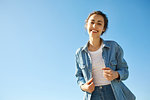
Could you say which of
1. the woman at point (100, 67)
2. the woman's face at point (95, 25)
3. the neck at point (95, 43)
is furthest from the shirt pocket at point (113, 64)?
the woman's face at point (95, 25)

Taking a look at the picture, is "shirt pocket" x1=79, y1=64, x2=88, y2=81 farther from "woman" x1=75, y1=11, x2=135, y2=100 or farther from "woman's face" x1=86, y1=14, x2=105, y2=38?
"woman's face" x1=86, y1=14, x2=105, y2=38

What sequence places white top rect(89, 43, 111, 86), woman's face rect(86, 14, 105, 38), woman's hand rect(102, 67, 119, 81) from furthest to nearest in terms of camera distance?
woman's face rect(86, 14, 105, 38), white top rect(89, 43, 111, 86), woman's hand rect(102, 67, 119, 81)

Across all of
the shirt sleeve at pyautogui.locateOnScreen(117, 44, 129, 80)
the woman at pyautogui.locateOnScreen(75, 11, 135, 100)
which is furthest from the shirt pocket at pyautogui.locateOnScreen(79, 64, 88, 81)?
the shirt sleeve at pyautogui.locateOnScreen(117, 44, 129, 80)

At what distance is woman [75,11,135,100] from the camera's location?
117 inches

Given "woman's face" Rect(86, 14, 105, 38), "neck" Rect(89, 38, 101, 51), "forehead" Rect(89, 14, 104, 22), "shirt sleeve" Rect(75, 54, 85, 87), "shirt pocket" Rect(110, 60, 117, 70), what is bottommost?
"shirt sleeve" Rect(75, 54, 85, 87)

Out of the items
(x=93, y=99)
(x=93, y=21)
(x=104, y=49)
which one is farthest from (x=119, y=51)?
(x=93, y=99)

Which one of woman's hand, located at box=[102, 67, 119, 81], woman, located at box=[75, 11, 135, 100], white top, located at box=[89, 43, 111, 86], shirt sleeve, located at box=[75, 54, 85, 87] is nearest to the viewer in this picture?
woman's hand, located at box=[102, 67, 119, 81]

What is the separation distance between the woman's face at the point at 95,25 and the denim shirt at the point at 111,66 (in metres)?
0.28

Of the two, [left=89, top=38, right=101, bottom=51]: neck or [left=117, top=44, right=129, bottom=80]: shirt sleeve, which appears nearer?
[left=117, top=44, right=129, bottom=80]: shirt sleeve

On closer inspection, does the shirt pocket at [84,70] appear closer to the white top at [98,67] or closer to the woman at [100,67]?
the woman at [100,67]

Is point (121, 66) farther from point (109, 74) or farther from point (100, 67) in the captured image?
point (109, 74)

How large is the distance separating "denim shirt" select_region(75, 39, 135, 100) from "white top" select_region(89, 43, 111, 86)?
0.23 feet

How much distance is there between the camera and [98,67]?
10.8 feet

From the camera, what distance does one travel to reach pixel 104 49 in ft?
11.2
